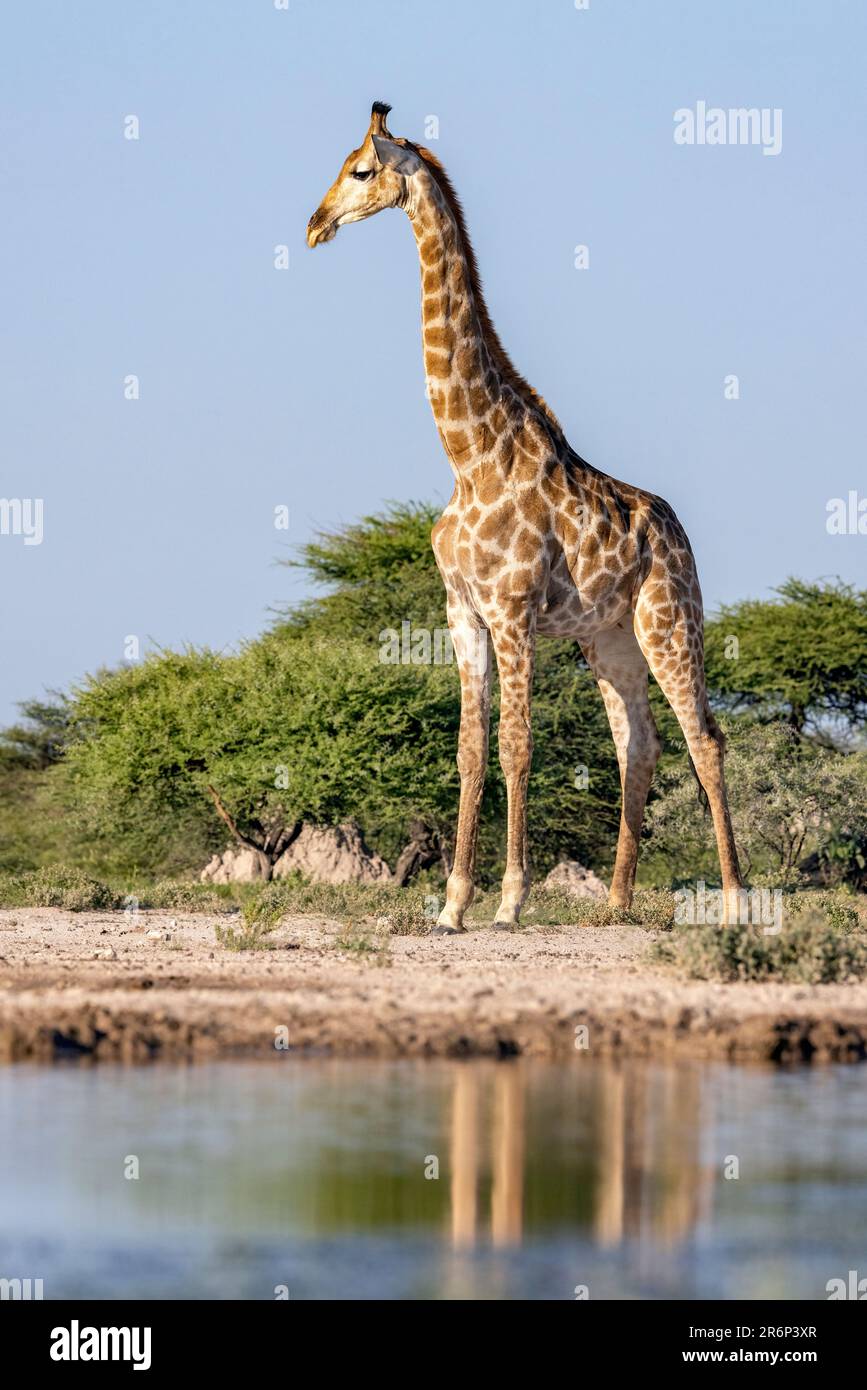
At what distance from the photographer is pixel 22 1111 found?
320 inches

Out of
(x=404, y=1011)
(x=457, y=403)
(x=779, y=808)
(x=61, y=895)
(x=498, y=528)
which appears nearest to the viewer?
(x=404, y=1011)

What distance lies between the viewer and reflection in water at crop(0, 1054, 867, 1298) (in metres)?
6.15

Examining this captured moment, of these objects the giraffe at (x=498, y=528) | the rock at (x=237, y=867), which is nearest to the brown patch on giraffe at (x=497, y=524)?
the giraffe at (x=498, y=528)

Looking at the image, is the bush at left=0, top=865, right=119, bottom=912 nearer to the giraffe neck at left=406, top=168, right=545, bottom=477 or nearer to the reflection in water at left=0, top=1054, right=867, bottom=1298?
the giraffe neck at left=406, top=168, right=545, bottom=477

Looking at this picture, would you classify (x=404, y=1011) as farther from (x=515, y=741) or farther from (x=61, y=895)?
(x=61, y=895)

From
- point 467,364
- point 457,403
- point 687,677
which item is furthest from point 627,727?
point 467,364

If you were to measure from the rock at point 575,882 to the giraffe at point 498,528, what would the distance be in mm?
9029

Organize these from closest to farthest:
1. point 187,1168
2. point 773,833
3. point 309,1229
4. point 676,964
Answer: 1. point 309,1229
2. point 187,1168
3. point 676,964
4. point 773,833

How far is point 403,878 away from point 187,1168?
83.4ft

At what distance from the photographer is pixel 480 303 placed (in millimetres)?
17109

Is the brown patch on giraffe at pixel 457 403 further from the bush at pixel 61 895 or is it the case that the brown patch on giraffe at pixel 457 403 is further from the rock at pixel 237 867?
the rock at pixel 237 867

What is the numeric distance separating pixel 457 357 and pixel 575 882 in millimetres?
13460
